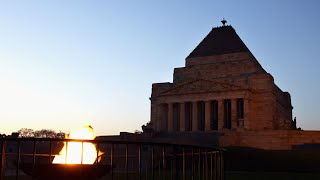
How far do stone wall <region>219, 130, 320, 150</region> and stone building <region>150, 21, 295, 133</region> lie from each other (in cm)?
331

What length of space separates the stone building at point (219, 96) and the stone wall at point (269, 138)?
10.9 feet

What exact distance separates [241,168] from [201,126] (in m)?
31.9

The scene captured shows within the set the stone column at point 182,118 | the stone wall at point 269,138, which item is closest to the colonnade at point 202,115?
the stone column at point 182,118

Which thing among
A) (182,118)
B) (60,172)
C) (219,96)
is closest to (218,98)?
(219,96)

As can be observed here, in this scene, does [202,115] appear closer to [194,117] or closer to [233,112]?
[194,117]

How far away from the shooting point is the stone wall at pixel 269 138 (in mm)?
50281

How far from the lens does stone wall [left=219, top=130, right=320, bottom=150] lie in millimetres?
50281

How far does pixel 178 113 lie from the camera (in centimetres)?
6594

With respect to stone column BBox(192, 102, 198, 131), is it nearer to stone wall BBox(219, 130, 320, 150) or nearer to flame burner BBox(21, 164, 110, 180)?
stone wall BBox(219, 130, 320, 150)

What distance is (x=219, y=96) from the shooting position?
203 feet

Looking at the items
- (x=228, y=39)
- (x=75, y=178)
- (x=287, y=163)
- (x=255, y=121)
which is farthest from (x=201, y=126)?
(x=75, y=178)

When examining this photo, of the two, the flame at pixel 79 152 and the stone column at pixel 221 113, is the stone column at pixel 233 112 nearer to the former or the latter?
the stone column at pixel 221 113

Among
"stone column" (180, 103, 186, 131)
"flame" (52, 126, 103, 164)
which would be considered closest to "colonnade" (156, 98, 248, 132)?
"stone column" (180, 103, 186, 131)

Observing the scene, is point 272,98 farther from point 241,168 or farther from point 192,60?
point 241,168
